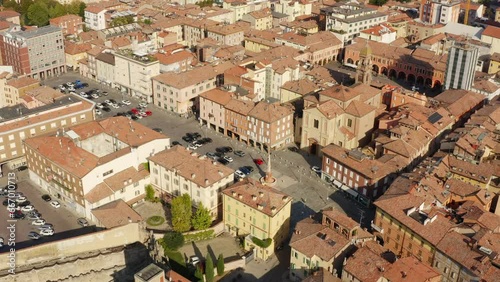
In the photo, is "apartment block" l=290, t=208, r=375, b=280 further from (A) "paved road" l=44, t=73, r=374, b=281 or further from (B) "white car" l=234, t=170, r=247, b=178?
(B) "white car" l=234, t=170, r=247, b=178

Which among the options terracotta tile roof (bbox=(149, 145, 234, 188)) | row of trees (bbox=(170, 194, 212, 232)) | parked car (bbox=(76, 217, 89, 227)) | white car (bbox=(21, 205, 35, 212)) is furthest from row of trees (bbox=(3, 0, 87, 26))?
row of trees (bbox=(170, 194, 212, 232))

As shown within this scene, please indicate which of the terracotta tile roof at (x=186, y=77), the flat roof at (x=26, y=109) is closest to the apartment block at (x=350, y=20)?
the terracotta tile roof at (x=186, y=77)

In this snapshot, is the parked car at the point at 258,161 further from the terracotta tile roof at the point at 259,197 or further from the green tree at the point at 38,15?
the green tree at the point at 38,15

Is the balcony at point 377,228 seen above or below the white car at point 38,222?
above

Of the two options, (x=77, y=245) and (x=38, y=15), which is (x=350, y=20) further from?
(x=77, y=245)

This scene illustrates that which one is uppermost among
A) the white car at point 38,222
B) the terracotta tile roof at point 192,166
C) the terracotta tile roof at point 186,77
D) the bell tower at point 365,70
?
the bell tower at point 365,70

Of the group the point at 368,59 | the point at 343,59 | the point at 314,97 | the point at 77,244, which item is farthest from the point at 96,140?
the point at 343,59
